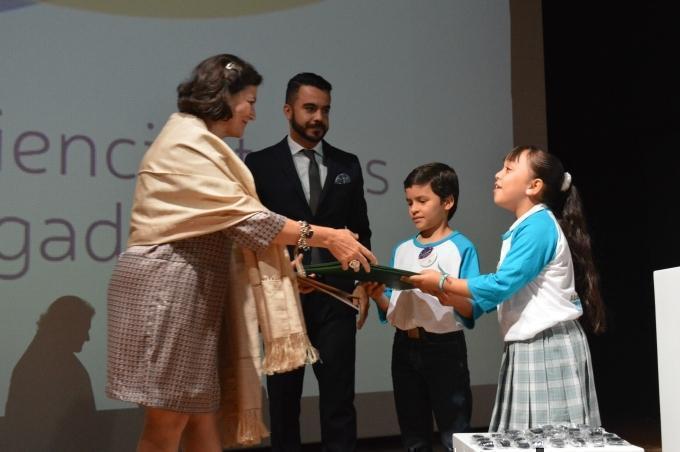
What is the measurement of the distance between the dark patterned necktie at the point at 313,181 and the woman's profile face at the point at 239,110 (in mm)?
722

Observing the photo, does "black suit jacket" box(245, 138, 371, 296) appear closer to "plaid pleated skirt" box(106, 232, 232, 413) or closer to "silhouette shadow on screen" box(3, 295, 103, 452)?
"plaid pleated skirt" box(106, 232, 232, 413)

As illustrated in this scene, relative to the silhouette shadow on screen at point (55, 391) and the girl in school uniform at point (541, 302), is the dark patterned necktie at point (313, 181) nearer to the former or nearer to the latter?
the girl in school uniform at point (541, 302)

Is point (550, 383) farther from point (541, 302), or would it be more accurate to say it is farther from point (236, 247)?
point (236, 247)

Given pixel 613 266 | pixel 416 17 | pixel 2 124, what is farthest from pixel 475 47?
pixel 2 124

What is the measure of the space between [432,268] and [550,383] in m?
0.77

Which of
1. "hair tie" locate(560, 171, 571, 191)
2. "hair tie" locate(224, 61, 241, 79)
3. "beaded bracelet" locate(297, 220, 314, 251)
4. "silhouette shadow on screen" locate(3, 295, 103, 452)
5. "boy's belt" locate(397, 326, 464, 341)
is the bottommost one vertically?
"silhouette shadow on screen" locate(3, 295, 103, 452)

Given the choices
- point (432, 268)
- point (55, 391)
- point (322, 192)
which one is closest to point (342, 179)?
point (322, 192)

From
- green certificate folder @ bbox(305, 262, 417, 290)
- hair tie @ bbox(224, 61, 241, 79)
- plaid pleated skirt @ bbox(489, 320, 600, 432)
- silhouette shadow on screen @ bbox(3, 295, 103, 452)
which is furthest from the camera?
silhouette shadow on screen @ bbox(3, 295, 103, 452)

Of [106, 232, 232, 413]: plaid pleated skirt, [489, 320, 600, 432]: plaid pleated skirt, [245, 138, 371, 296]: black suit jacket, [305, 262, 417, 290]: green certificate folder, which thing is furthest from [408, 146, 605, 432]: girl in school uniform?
[106, 232, 232, 413]: plaid pleated skirt

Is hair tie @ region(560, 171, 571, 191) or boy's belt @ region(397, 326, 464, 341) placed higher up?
hair tie @ region(560, 171, 571, 191)

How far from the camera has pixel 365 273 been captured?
9.25 feet

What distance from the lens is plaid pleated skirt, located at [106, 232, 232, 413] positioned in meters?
2.41

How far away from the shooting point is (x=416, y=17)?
15.3 feet

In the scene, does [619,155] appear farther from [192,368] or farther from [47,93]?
[192,368]
